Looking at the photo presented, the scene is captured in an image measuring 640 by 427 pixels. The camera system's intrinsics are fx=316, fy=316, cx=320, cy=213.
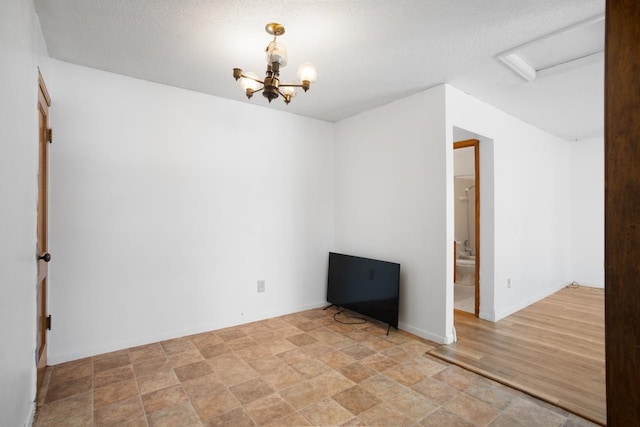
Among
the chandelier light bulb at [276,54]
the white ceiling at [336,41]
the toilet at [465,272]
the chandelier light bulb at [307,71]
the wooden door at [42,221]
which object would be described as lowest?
the toilet at [465,272]

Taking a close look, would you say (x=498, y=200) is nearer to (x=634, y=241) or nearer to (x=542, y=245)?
(x=542, y=245)

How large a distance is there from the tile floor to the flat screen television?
1.29 ft

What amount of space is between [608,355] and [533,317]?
3.03 meters

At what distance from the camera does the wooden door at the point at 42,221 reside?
2.32 meters

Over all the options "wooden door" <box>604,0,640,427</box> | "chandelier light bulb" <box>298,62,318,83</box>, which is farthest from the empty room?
"wooden door" <box>604,0,640,427</box>

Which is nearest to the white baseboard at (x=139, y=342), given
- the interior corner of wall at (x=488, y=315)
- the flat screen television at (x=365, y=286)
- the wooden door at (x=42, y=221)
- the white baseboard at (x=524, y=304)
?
the wooden door at (x=42, y=221)

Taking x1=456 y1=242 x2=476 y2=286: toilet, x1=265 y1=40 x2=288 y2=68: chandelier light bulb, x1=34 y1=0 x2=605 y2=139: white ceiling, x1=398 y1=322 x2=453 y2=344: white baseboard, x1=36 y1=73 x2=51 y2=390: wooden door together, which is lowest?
x1=398 y1=322 x2=453 y2=344: white baseboard

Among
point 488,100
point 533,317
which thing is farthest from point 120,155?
point 533,317

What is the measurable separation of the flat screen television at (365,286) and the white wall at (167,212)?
1.12 feet

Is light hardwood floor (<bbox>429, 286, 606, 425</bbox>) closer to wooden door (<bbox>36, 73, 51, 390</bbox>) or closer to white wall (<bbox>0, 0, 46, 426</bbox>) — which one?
white wall (<bbox>0, 0, 46, 426</bbox>)

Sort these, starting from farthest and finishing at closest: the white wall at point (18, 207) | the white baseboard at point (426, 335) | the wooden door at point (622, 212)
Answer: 1. the white baseboard at point (426, 335)
2. the white wall at point (18, 207)
3. the wooden door at point (622, 212)

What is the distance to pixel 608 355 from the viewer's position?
1.23 metres

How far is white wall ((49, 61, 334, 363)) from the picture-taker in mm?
2705

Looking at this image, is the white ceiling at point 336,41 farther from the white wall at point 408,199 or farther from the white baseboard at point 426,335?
the white baseboard at point 426,335
